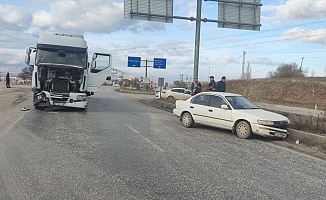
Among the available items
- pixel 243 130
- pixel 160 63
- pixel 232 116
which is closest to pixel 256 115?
pixel 243 130

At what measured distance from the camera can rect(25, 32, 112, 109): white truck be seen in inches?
603

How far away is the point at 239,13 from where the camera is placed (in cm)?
2136

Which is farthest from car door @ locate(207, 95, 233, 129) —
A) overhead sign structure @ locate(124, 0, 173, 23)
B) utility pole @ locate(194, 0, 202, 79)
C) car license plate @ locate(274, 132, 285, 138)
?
overhead sign structure @ locate(124, 0, 173, 23)

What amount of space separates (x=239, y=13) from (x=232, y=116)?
479 inches

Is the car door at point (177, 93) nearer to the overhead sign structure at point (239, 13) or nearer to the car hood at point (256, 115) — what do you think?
the overhead sign structure at point (239, 13)

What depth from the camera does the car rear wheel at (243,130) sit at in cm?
1052

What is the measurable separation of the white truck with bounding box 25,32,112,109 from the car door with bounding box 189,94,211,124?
19.4ft

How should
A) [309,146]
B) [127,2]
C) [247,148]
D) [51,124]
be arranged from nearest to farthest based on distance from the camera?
[247,148] < [309,146] < [51,124] < [127,2]

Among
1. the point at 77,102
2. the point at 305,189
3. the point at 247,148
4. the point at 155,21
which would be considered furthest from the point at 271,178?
the point at 155,21

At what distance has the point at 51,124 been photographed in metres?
11.7

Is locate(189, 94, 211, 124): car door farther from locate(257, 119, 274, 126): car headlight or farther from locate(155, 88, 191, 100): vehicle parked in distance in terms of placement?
locate(155, 88, 191, 100): vehicle parked in distance

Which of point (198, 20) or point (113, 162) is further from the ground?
point (198, 20)

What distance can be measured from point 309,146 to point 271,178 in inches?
177

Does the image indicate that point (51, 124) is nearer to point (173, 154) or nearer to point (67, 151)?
point (67, 151)
